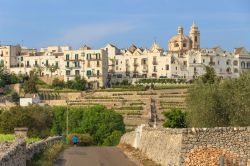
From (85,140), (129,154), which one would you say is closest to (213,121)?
(129,154)

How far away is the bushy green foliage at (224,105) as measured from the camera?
3456 cm

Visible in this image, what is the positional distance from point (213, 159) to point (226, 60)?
144 m

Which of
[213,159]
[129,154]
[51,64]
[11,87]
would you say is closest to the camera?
[213,159]

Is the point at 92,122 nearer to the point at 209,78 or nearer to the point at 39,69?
the point at 209,78

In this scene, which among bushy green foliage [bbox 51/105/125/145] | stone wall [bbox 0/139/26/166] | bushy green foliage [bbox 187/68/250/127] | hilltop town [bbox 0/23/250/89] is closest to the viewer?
stone wall [bbox 0/139/26/166]

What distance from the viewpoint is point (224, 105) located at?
3753 cm

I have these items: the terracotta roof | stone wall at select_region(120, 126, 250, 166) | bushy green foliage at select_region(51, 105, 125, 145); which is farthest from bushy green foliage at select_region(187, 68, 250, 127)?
the terracotta roof

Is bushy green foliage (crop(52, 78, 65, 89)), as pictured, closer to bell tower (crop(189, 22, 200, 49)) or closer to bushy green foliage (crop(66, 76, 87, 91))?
bushy green foliage (crop(66, 76, 87, 91))

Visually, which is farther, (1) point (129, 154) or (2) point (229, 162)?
(1) point (129, 154)

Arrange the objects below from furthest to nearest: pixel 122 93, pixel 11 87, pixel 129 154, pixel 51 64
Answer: pixel 51 64 < pixel 11 87 < pixel 122 93 < pixel 129 154

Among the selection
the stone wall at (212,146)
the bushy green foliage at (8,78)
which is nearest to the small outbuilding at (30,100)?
the bushy green foliage at (8,78)

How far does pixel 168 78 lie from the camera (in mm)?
151500

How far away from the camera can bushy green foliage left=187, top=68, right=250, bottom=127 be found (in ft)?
113

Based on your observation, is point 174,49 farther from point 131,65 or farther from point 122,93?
point 122,93
